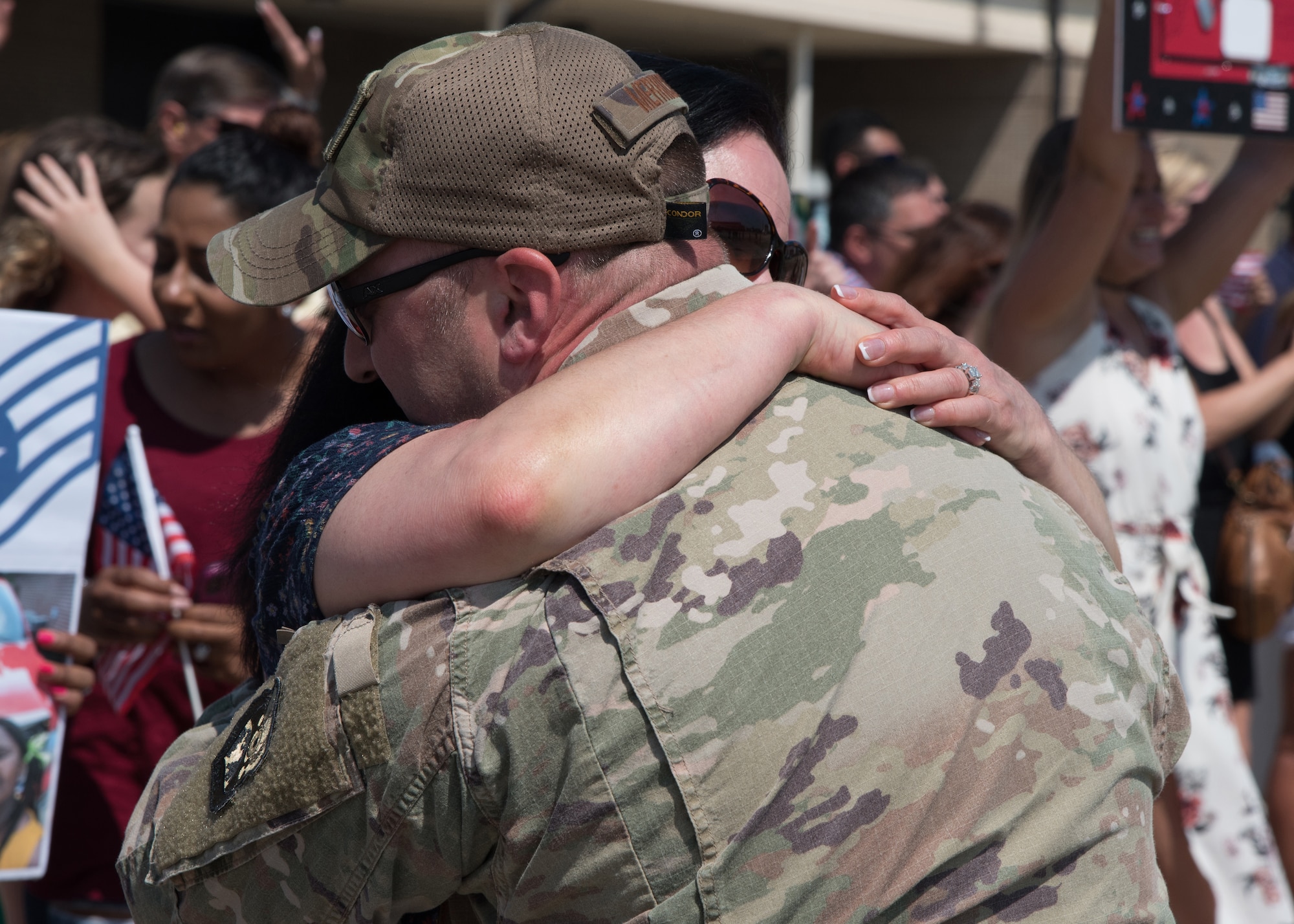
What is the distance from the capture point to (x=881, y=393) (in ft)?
4.14

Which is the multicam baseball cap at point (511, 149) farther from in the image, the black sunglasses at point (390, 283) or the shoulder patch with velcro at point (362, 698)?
the shoulder patch with velcro at point (362, 698)

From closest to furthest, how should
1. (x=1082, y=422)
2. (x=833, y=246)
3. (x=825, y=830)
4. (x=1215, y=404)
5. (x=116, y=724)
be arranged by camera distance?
(x=825, y=830)
(x=116, y=724)
(x=1082, y=422)
(x=1215, y=404)
(x=833, y=246)

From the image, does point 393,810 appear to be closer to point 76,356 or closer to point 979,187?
point 76,356

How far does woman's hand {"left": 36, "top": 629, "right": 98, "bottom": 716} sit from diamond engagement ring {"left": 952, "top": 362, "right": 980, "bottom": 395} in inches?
68.3

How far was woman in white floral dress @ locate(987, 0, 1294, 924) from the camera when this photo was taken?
3.30m

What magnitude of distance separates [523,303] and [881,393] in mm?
371

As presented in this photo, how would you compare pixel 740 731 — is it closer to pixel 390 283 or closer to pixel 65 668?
pixel 390 283

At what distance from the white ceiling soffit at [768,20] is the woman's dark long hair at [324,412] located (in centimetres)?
764

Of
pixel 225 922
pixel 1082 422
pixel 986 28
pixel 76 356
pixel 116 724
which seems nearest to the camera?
pixel 225 922

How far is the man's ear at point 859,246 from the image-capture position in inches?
192

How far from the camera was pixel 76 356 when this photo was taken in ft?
7.73

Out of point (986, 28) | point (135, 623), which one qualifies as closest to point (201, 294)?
point (135, 623)

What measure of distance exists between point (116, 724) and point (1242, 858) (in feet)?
9.99

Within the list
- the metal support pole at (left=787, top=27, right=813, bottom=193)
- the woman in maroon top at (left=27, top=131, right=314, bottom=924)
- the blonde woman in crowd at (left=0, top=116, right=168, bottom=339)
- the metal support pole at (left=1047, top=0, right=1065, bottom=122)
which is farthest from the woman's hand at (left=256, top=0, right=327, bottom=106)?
the metal support pole at (left=1047, top=0, right=1065, bottom=122)
